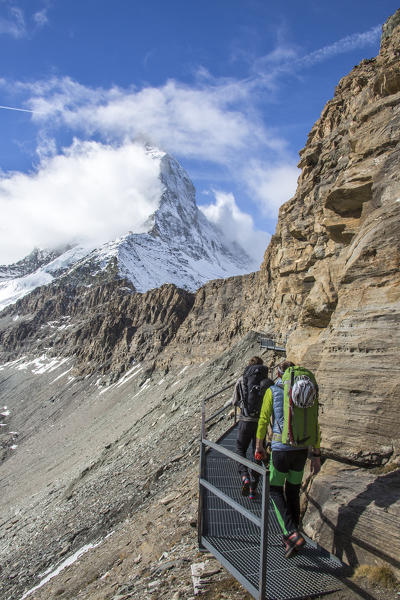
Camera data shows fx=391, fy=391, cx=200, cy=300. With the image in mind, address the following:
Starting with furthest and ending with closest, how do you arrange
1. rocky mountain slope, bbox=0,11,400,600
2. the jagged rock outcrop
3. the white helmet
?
the jagged rock outcrop, rocky mountain slope, bbox=0,11,400,600, the white helmet

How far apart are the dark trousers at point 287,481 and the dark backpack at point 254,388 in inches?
79.1

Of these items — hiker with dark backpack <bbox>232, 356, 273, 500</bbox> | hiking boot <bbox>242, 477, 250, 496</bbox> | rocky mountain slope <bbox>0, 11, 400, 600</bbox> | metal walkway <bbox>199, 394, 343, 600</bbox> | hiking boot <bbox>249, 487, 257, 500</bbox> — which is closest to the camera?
metal walkway <bbox>199, 394, 343, 600</bbox>

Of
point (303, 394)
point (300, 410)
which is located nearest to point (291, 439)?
point (300, 410)

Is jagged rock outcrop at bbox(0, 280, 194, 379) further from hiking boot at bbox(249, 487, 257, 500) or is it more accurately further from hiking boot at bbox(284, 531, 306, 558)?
hiking boot at bbox(284, 531, 306, 558)

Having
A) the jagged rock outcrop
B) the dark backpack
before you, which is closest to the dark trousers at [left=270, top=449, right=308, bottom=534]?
the dark backpack

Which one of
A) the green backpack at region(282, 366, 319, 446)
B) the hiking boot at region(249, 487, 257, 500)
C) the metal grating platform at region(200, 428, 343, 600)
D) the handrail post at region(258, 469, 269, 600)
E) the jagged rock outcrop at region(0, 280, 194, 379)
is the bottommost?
the metal grating platform at region(200, 428, 343, 600)

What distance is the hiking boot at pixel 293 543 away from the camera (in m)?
4.72

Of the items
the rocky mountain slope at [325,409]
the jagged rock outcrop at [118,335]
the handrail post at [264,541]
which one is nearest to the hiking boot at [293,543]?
the rocky mountain slope at [325,409]

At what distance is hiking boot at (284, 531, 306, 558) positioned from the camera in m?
4.72

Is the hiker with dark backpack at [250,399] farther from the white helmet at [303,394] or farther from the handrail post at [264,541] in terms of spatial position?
the handrail post at [264,541]

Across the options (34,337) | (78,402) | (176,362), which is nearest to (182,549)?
(176,362)

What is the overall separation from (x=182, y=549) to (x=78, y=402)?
79658 mm

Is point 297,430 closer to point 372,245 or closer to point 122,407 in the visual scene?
point 372,245

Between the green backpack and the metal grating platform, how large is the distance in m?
1.08
